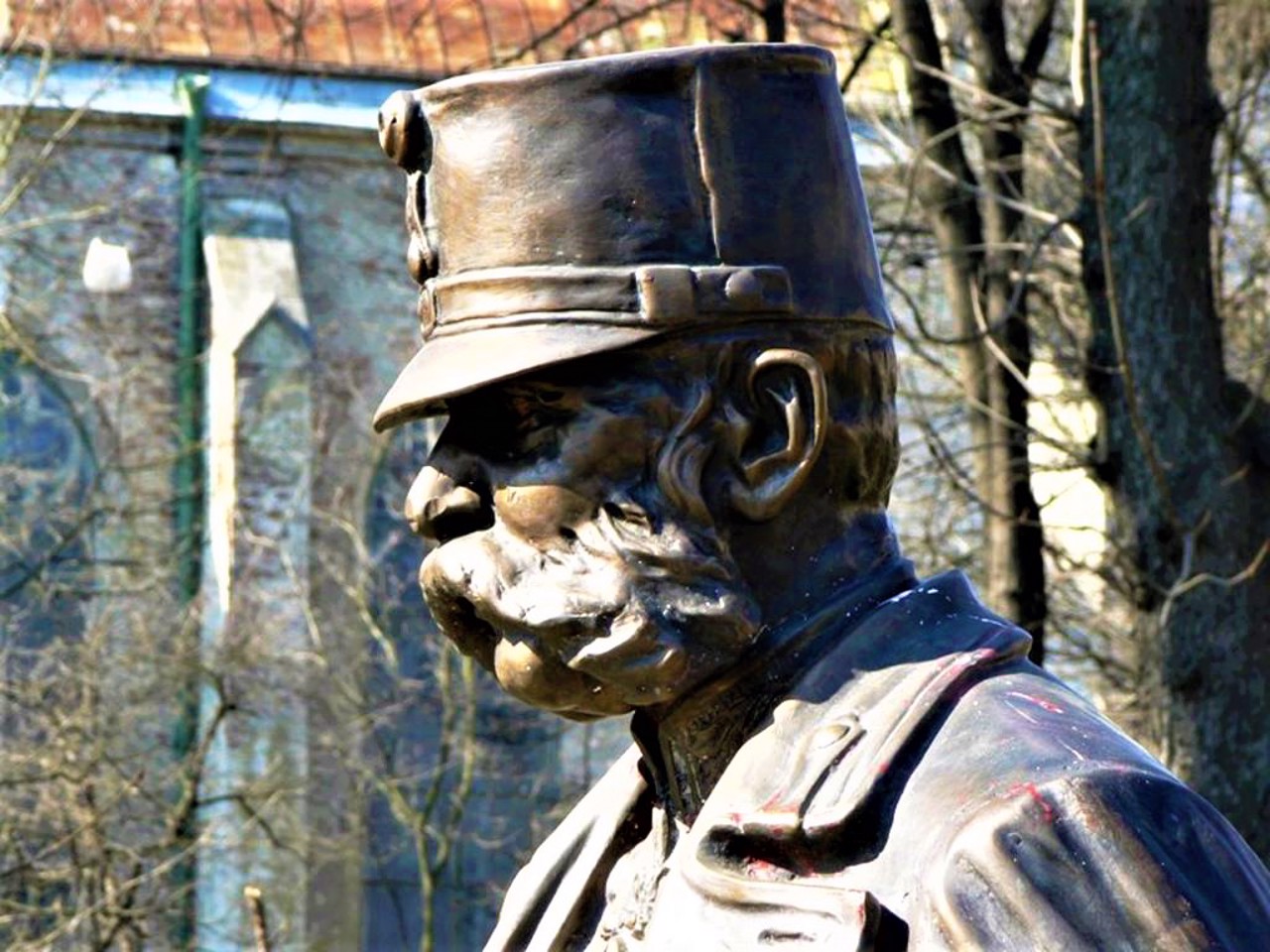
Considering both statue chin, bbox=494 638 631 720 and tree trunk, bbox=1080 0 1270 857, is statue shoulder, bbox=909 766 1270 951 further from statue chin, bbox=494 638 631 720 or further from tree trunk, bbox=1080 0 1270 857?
tree trunk, bbox=1080 0 1270 857

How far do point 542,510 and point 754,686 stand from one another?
301 millimetres

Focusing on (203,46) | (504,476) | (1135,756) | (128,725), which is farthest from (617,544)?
(203,46)

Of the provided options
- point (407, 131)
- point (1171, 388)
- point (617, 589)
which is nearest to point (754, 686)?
point (617, 589)

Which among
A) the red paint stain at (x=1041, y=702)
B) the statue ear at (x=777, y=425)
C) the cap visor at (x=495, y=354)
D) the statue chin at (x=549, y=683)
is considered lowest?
the red paint stain at (x=1041, y=702)

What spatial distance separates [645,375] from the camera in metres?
3.39

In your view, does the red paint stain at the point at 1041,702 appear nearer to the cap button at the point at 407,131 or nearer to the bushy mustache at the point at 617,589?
the bushy mustache at the point at 617,589

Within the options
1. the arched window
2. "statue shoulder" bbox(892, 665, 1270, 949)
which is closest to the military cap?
"statue shoulder" bbox(892, 665, 1270, 949)

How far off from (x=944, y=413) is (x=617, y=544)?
10642 mm

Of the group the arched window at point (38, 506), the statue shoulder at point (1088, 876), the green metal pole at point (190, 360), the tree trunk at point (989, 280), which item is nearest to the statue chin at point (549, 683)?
the statue shoulder at point (1088, 876)

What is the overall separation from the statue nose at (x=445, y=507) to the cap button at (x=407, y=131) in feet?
1.18

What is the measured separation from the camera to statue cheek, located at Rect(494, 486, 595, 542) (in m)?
3.40

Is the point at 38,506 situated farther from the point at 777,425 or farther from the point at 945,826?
the point at 945,826

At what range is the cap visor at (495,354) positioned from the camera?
3354 millimetres

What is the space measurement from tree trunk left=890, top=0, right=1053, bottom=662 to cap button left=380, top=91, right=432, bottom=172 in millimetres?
6685
